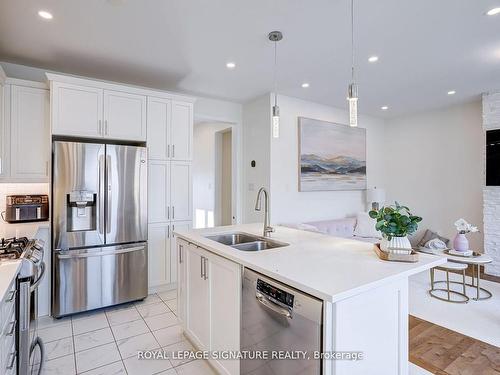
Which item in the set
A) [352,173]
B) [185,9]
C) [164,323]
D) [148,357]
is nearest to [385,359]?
[148,357]

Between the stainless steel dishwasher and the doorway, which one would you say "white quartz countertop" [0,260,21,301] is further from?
the doorway

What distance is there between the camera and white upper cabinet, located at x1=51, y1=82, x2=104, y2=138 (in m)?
2.82

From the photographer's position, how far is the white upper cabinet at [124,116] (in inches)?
123

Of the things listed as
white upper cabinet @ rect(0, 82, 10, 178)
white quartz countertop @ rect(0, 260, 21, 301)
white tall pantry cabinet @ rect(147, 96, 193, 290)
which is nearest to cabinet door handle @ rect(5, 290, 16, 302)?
white quartz countertop @ rect(0, 260, 21, 301)

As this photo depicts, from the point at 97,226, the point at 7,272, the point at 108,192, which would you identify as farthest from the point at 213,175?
the point at 7,272

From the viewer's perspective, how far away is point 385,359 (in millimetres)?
1441

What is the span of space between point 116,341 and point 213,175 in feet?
12.5

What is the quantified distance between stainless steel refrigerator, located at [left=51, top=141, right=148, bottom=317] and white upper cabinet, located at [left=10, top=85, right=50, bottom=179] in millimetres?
374

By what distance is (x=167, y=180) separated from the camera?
356 cm

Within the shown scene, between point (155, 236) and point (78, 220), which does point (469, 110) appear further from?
point (78, 220)

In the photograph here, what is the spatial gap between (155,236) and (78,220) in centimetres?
88

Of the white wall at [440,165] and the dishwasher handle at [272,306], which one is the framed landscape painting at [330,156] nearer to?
the white wall at [440,165]

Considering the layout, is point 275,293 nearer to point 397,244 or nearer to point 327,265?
point 327,265

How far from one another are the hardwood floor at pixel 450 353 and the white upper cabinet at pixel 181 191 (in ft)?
9.19
